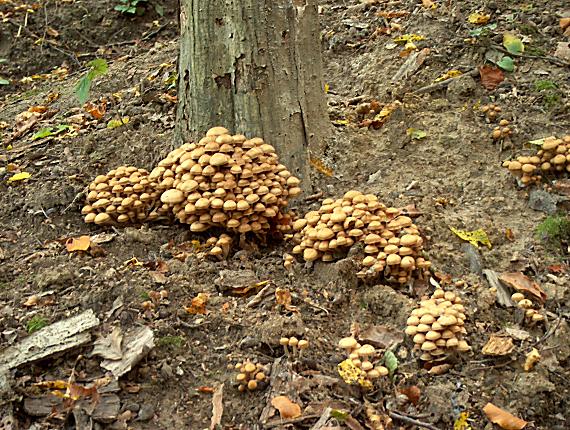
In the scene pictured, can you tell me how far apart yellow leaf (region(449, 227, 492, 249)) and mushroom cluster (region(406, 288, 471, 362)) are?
893 mm

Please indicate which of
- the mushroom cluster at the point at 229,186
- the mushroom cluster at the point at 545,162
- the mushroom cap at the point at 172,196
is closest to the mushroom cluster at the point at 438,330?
the mushroom cluster at the point at 229,186

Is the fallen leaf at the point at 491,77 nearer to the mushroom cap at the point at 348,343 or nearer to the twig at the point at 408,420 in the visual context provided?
the mushroom cap at the point at 348,343

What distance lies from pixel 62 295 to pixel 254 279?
3.97ft

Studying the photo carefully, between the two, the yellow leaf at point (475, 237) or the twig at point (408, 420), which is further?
the yellow leaf at point (475, 237)

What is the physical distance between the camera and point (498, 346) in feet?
13.2

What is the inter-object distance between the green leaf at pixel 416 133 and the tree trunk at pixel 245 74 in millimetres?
1059

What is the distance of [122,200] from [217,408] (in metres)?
2.08

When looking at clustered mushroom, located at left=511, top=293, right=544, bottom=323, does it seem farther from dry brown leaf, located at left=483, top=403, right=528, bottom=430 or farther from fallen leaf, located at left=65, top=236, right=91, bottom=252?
fallen leaf, located at left=65, top=236, right=91, bottom=252

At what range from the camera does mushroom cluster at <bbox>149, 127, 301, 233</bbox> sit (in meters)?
4.88

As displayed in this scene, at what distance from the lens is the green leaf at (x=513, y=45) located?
6738 mm

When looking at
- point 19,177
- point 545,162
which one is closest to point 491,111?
point 545,162

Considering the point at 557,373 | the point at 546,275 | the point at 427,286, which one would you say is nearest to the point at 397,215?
the point at 427,286

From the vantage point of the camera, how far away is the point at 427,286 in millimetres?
4590

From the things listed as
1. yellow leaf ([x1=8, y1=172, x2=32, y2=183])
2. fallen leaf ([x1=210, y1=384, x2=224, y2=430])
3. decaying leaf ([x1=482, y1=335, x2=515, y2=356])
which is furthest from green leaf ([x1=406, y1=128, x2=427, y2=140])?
yellow leaf ([x1=8, y1=172, x2=32, y2=183])
